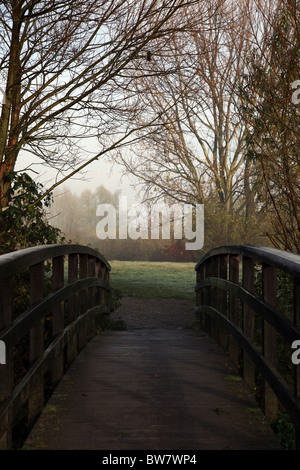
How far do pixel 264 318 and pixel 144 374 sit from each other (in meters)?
1.78

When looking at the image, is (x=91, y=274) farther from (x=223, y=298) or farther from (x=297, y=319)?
(x=297, y=319)

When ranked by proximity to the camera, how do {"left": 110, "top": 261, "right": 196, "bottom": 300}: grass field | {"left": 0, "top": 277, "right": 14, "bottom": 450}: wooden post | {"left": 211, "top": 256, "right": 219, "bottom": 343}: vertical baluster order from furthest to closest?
{"left": 110, "top": 261, "right": 196, "bottom": 300}: grass field < {"left": 211, "top": 256, "right": 219, "bottom": 343}: vertical baluster < {"left": 0, "top": 277, "right": 14, "bottom": 450}: wooden post

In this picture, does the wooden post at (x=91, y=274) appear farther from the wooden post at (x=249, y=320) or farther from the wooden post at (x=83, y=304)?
the wooden post at (x=249, y=320)

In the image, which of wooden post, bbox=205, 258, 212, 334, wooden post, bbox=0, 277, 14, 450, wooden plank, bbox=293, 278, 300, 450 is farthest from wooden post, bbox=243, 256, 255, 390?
wooden post, bbox=205, 258, 212, 334

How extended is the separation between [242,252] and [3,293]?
2423 millimetres

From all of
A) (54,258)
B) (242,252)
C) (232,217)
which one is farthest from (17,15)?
(232,217)

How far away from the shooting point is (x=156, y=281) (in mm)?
17766

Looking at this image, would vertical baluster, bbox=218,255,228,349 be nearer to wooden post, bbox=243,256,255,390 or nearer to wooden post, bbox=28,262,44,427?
wooden post, bbox=243,256,255,390

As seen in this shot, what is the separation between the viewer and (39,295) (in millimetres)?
4258

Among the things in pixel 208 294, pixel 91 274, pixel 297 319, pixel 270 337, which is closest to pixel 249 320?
pixel 270 337

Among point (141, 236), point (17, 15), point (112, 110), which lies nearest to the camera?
point (17, 15)

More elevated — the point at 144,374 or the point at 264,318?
the point at 264,318

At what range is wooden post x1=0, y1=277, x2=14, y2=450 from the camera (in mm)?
3289

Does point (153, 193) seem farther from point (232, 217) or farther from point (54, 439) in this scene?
point (54, 439)
